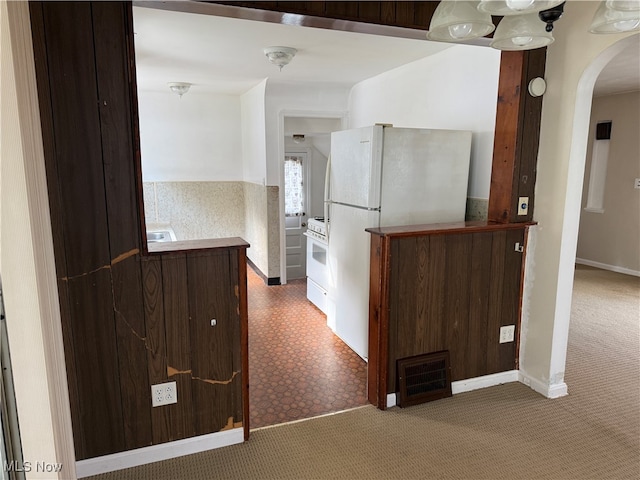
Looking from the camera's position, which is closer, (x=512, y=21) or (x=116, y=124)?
(x=512, y=21)

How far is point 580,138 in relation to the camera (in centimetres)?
249

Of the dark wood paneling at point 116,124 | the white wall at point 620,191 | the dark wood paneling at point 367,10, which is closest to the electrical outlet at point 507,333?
the dark wood paneling at point 367,10

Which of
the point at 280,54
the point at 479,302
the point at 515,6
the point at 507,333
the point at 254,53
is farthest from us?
the point at 254,53

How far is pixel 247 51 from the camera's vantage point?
3410 millimetres

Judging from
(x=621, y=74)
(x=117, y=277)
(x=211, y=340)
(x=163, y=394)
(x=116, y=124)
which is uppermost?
(x=621, y=74)

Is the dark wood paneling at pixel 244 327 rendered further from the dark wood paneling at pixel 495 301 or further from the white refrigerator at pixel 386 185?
the dark wood paneling at pixel 495 301

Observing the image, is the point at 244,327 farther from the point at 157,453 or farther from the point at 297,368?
the point at 297,368

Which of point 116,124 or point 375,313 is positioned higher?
point 116,124

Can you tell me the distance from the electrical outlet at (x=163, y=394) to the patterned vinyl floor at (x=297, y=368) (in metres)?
0.56

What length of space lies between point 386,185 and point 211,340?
1.53 metres

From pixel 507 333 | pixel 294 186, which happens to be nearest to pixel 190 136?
pixel 294 186

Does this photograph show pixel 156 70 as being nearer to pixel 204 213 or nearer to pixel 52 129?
pixel 204 213

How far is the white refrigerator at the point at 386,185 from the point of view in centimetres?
293

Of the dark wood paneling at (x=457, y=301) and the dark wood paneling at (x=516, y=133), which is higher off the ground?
the dark wood paneling at (x=516, y=133)
